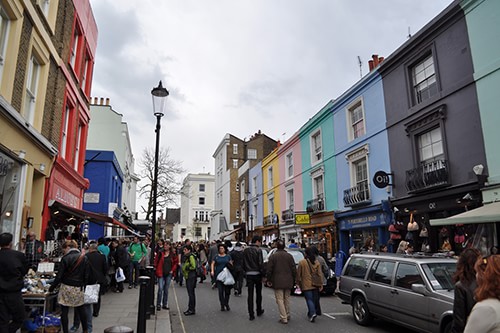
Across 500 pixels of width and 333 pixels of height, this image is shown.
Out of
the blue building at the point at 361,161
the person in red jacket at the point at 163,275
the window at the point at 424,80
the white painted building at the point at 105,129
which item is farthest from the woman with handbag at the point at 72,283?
the white painted building at the point at 105,129

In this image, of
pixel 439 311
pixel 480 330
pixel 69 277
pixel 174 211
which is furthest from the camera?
pixel 174 211

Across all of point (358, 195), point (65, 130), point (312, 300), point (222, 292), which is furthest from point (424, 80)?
point (65, 130)

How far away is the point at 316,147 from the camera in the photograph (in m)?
22.2

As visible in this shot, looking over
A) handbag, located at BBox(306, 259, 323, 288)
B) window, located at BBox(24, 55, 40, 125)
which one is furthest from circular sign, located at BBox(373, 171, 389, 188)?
window, located at BBox(24, 55, 40, 125)

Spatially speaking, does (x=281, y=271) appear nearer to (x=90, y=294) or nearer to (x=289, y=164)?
(x=90, y=294)

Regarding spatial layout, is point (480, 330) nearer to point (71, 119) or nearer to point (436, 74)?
point (436, 74)

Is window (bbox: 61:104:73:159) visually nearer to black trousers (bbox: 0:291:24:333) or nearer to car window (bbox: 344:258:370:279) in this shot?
black trousers (bbox: 0:291:24:333)

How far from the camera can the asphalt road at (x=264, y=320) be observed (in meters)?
7.80

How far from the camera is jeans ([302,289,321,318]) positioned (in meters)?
8.58

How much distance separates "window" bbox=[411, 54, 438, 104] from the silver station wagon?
7754 mm

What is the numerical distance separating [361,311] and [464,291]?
15.8 feet

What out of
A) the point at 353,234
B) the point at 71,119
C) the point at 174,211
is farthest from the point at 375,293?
the point at 174,211

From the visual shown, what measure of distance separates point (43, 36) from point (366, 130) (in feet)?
42.5

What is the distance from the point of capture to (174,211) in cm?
8906
